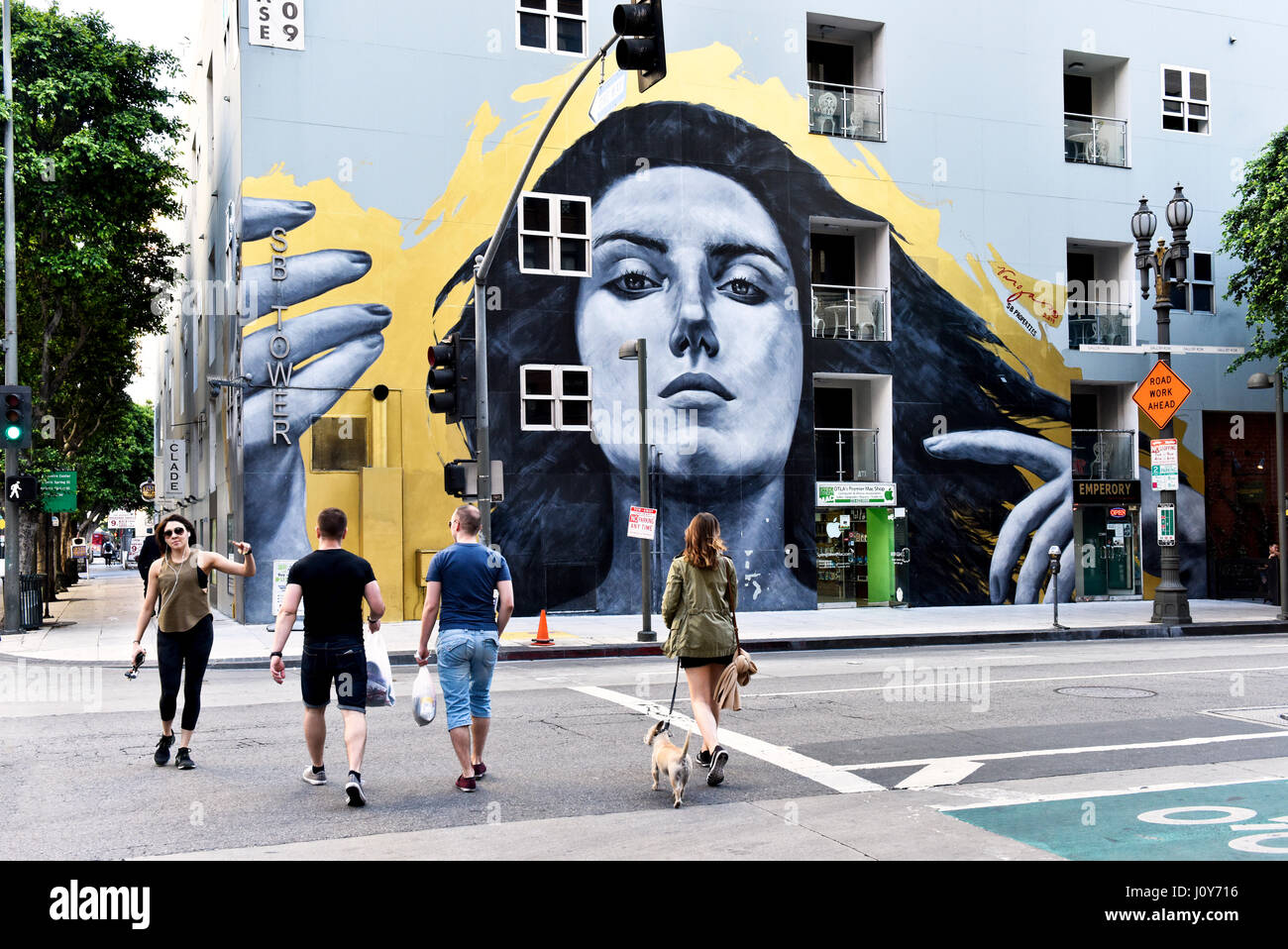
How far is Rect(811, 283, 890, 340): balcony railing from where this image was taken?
26.4 metres

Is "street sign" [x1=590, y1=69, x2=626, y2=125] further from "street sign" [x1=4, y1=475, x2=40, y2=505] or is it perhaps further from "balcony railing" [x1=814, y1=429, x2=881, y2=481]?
"street sign" [x1=4, y1=475, x2=40, y2=505]

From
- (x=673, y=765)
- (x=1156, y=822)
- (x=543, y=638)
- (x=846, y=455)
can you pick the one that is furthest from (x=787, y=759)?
(x=846, y=455)

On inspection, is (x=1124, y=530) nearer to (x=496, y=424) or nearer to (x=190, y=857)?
(x=496, y=424)

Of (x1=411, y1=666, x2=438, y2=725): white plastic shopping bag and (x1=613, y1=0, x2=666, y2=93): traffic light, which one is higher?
(x1=613, y1=0, x2=666, y2=93): traffic light

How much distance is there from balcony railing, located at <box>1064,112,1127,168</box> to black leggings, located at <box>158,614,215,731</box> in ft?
85.8

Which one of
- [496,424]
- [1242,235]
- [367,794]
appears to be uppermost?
[1242,235]

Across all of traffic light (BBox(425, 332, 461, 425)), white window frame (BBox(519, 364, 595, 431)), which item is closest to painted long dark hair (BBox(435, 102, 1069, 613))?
white window frame (BBox(519, 364, 595, 431))

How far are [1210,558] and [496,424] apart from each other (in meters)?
19.1

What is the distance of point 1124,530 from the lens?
94.3 ft

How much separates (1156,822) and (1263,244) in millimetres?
23619

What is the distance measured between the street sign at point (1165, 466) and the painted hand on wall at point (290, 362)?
15.3 metres

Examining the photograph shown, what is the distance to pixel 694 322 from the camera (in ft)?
81.6

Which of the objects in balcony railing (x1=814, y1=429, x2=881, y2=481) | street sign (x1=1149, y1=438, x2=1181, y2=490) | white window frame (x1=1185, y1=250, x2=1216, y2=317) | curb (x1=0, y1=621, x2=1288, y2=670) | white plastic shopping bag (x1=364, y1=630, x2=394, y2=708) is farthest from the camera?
white window frame (x1=1185, y1=250, x2=1216, y2=317)
